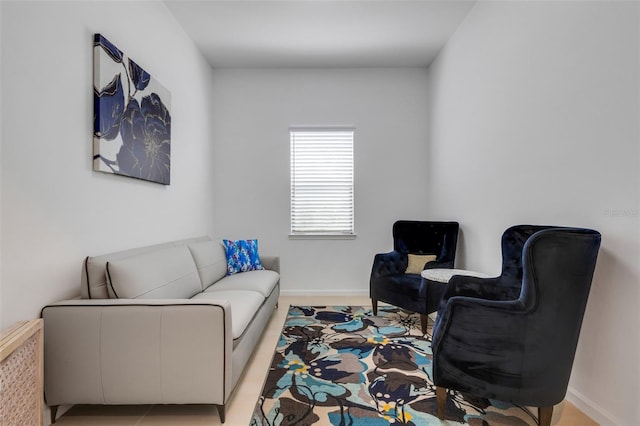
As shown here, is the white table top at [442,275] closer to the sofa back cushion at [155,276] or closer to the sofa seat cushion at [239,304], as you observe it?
the sofa seat cushion at [239,304]

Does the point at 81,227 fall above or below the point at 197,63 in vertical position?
below

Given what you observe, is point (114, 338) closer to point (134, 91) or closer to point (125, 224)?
point (125, 224)

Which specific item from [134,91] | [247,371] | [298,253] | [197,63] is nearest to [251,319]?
[247,371]

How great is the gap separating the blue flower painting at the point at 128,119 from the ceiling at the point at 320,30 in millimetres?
953

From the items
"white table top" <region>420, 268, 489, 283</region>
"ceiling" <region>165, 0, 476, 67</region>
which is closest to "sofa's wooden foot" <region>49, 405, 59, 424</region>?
"white table top" <region>420, 268, 489, 283</region>

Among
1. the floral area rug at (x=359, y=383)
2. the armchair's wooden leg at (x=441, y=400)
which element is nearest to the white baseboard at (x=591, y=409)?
the floral area rug at (x=359, y=383)

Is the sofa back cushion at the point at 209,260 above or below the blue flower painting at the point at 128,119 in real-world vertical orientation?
below

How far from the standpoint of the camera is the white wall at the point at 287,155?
430 cm

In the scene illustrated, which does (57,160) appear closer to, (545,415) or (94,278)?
(94,278)

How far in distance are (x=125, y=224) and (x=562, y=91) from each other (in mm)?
2873

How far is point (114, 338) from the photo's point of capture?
166cm

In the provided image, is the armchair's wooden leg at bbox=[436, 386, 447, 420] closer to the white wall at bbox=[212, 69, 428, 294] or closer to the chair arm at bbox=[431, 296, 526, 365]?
the chair arm at bbox=[431, 296, 526, 365]

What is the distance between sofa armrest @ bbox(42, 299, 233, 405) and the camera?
65.1 inches

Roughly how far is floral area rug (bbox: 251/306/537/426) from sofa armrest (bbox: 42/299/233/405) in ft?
1.35
